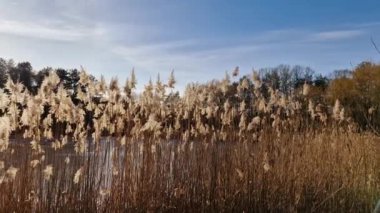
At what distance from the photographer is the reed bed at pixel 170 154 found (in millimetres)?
3781

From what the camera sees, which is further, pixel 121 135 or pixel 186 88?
pixel 186 88

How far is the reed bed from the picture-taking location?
378cm

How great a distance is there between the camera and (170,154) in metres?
4.43

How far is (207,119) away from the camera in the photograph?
5.20 meters

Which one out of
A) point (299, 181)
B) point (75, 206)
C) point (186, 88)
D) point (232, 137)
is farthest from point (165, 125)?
point (299, 181)

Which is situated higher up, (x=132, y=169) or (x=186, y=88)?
(x=186, y=88)

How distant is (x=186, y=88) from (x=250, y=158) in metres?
0.98

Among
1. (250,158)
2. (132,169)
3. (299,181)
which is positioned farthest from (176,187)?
(299,181)

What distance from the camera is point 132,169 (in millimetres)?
4086

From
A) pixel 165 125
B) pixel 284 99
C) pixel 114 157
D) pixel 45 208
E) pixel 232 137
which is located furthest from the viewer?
pixel 284 99

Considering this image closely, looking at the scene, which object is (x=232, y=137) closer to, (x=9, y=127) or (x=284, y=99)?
(x=284, y=99)

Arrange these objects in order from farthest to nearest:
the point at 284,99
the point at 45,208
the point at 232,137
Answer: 1. the point at 284,99
2. the point at 232,137
3. the point at 45,208

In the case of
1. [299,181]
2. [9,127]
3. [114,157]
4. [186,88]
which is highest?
[186,88]

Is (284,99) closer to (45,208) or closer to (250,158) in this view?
(250,158)
